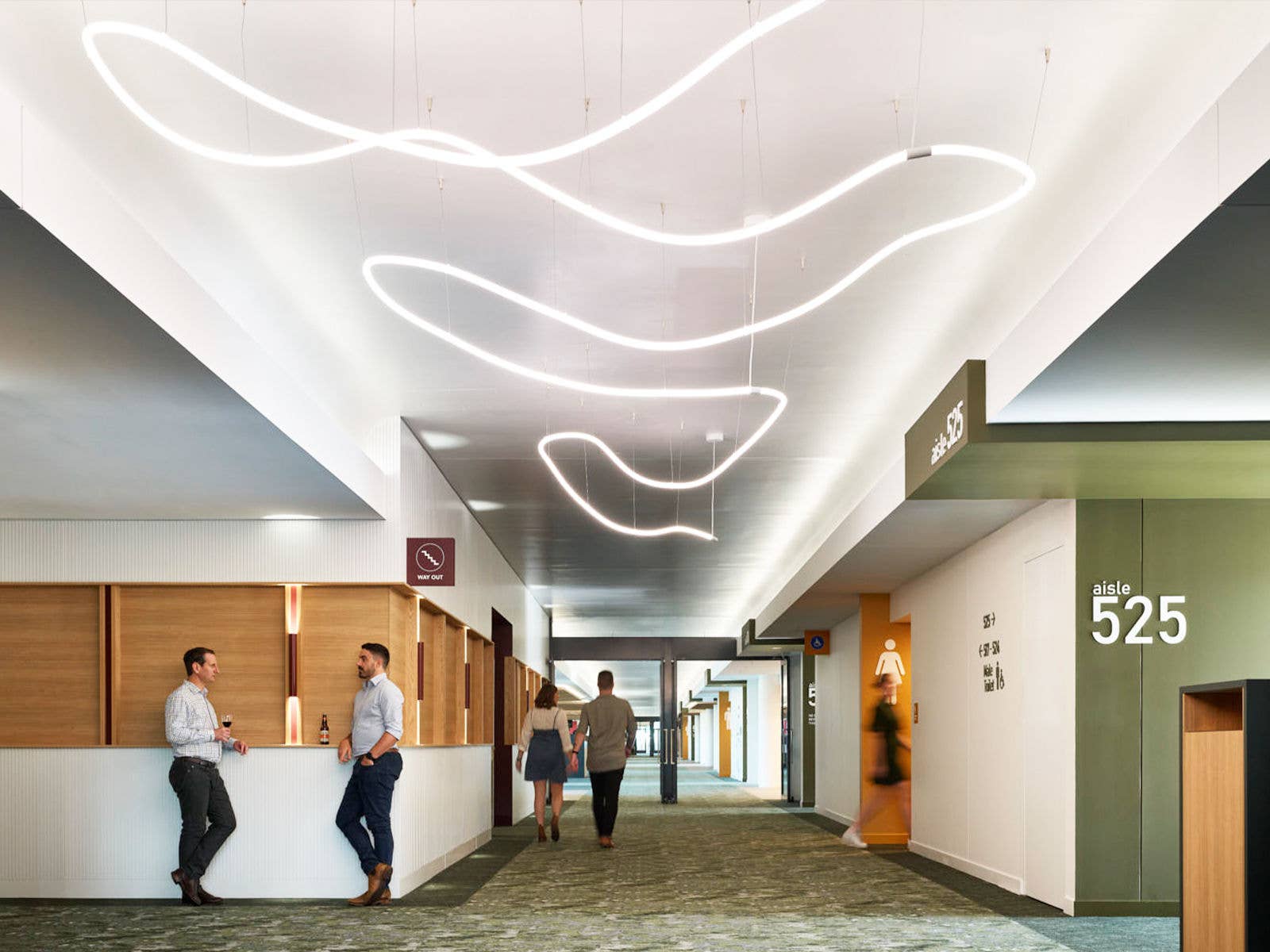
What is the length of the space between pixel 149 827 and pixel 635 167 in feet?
19.1

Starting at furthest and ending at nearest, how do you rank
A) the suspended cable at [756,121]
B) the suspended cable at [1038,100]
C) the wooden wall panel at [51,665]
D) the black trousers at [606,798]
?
the black trousers at [606,798] → the wooden wall panel at [51,665] → the suspended cable at [1038,100] → the suspended cable at [756,121]

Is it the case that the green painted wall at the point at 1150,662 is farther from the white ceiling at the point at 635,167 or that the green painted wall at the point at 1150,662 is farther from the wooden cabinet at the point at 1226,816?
the wooden cabinet at the point at 1226,816

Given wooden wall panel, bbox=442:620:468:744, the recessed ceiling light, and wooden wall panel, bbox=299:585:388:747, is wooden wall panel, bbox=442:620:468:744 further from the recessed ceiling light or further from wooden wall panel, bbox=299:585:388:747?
wooden wall panel, bbox=299:585:388:747

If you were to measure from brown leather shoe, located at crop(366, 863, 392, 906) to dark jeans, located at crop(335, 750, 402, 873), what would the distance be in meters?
0.05

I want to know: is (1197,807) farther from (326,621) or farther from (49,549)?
(49,549)

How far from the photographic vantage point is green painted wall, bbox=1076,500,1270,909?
870 cm

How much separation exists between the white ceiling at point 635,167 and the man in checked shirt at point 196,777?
6.33 feet

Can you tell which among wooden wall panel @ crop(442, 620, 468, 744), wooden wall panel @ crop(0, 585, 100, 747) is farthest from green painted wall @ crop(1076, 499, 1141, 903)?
wooden wall panel @ crop(0, 585, 100, 747)

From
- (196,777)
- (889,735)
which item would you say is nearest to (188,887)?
(196,777)

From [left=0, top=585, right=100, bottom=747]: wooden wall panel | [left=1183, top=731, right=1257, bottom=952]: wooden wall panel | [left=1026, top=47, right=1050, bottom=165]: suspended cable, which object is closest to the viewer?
[left=1026, top=47, right=1050, bottom=165]: suspended cable

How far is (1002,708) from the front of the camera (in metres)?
10.8

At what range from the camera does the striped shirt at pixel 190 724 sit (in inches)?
354

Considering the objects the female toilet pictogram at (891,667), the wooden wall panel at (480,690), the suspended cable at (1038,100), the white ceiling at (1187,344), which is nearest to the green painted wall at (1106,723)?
the white ceiling at (1187,344)

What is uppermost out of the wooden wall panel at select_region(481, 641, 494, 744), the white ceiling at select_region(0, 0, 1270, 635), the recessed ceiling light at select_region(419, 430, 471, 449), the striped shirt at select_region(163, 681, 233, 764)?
the white ceiling at select_region(0, 0, 1270, 635)
